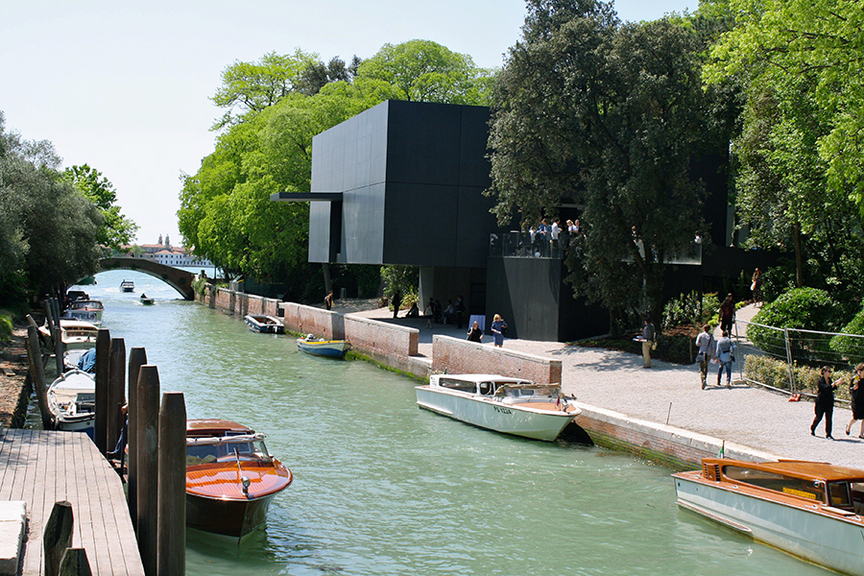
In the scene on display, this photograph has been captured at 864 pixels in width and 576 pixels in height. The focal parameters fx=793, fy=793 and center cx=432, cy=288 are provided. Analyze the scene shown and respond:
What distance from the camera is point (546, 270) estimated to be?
28.9m

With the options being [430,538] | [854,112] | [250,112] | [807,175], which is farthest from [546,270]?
[250,112]

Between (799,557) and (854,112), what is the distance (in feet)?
34.9

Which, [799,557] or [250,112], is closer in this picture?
[799,557]

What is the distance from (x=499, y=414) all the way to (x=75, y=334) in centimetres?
2401

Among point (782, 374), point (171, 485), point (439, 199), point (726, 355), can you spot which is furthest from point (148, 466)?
point (439, 199)

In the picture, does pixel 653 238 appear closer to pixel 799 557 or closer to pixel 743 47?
pixel 743 47

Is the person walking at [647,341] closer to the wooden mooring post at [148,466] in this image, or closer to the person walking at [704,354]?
the person walking at [704,354]

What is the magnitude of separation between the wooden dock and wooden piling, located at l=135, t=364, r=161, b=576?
0.28 m

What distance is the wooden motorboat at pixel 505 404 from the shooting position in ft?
57.8

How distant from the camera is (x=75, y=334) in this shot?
35.1 m

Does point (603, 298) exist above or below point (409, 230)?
below

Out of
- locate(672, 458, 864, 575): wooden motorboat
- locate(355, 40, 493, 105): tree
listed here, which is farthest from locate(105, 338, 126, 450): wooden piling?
locate(355, 40, 493, 105): tree

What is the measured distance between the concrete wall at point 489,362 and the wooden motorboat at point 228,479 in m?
9.06

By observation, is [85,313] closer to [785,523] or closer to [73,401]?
[73,401]
